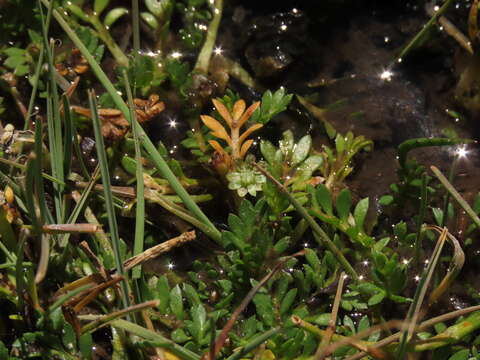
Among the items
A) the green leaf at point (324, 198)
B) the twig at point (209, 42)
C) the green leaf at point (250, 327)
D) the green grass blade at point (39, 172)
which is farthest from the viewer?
the twig at point (209, 42)

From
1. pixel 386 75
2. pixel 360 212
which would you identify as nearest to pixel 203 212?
pixel 360 212

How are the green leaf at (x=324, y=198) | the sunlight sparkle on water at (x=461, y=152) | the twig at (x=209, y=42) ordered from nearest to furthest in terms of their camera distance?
the green leaf at (x=324, y=198)
the sunlight sparkle on water at (x=461, y=152)
the twig at (x=209, y=42)

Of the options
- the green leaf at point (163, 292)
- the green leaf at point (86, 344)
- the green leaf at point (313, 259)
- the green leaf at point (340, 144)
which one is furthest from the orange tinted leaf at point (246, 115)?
the green leaf at point (86, 344)

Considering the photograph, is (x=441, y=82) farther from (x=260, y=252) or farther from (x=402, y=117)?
(x=260, y=252)

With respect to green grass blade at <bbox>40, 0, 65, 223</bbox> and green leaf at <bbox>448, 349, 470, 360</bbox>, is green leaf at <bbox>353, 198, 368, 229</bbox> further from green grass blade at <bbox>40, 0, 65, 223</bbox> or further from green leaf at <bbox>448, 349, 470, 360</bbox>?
green grass blade at <bbox>40, 0, 65, 223</bbox>

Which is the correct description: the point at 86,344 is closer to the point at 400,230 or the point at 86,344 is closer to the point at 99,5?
the point at 400,230

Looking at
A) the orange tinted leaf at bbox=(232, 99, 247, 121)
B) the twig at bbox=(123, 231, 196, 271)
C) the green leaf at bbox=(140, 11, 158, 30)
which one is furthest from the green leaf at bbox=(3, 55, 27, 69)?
the twig at bbox=(123, 231, 196, 271)

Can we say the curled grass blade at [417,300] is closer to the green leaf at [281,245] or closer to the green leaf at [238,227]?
the green leaf at [281,245]
